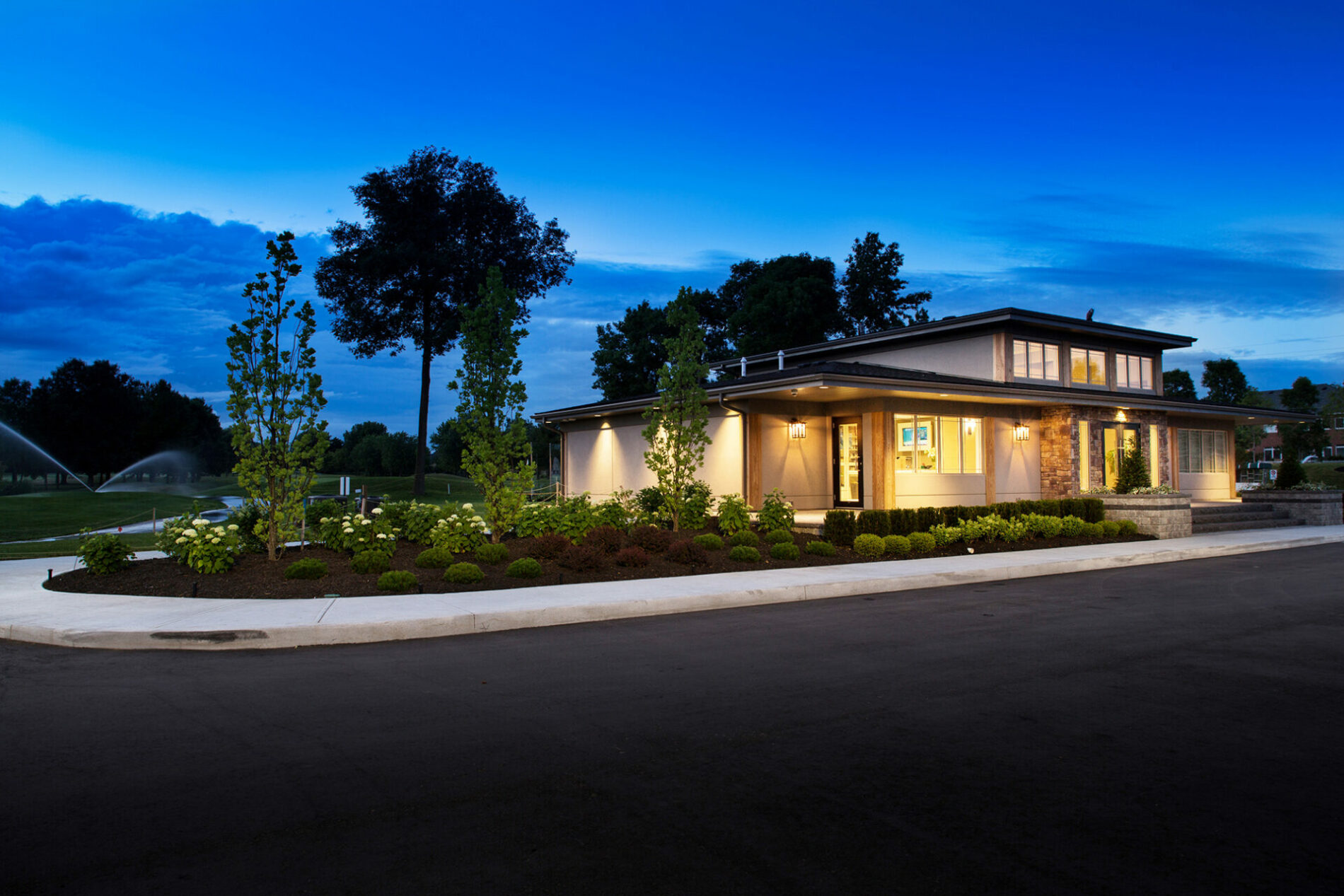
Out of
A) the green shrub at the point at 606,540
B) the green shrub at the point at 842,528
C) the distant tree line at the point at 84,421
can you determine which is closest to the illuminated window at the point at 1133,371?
the green shrub at the point at 842,528

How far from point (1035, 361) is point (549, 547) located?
57.0ft

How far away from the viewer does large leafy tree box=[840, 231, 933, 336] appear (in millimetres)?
53750

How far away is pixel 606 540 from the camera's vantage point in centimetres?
1342

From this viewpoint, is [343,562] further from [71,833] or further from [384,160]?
[384,160]

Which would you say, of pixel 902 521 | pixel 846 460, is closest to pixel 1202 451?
pixel 846 460

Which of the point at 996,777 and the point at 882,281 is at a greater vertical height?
the point at 882,281

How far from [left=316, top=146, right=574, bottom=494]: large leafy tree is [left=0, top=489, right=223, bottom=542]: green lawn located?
9.41 meters

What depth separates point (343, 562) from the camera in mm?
12016

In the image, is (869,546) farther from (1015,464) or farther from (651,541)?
(1015,464)

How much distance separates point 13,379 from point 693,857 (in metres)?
61.9

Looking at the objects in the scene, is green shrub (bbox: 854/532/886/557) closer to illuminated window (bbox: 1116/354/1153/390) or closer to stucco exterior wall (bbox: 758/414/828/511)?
stucco exterior wall (bbox: 758/414/828/511)

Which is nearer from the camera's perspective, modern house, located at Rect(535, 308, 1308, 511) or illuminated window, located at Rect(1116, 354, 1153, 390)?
modern house, located at Rect(535, 308, 1308, 511)

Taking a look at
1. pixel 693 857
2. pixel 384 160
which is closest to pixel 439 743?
pixel 693 857

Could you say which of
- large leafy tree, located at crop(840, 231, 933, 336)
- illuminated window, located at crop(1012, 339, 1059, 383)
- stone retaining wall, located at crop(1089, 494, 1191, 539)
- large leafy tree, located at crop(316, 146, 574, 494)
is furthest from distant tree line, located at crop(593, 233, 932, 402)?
stone retaining wall, located at crop(1089, 494, 1191, 539)
